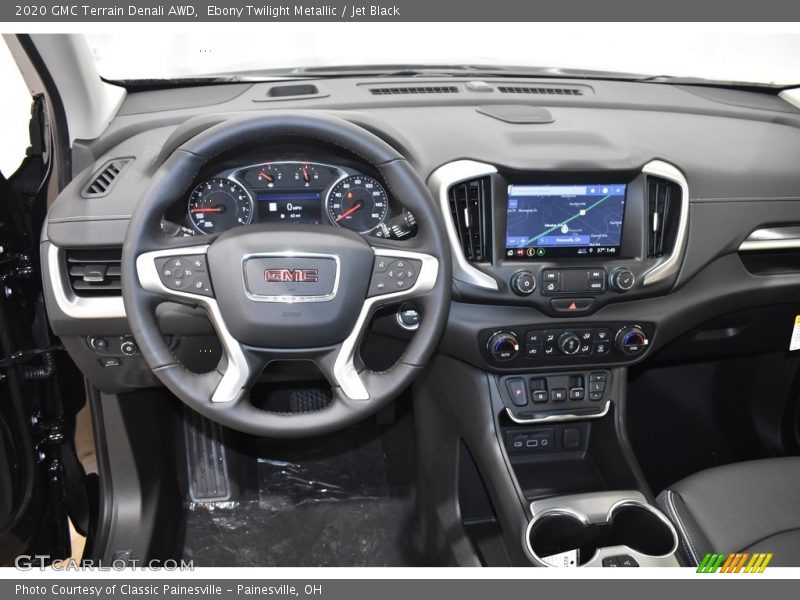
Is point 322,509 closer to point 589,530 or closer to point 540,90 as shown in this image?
point 589,530

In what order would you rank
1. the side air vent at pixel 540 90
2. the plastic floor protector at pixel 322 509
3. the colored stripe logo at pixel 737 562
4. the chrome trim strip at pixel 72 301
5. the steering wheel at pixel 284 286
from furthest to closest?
1. the plastic floor protector at pixel 322 509
2. the side air vent at pixel 540 90
3. the chrome trim strip at pixel 72 301
4. the colored stripe logo at pixel 737 562
5. the steering wheel at pixel 284 286

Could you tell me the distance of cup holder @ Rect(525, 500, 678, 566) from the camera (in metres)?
1.47

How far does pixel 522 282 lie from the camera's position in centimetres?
153

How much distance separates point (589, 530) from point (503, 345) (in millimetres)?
468

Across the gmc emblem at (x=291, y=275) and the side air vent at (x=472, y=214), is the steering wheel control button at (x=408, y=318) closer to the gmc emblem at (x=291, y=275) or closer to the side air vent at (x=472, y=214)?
the side air vent at (x=472, y=214)

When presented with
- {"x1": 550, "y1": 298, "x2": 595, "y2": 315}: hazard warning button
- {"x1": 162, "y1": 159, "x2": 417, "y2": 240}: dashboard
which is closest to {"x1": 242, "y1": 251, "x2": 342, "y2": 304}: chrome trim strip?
{"x1": 162, "y1": 159, "x2": 417, "y2": 240}: dashboard

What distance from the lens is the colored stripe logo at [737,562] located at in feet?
4.33

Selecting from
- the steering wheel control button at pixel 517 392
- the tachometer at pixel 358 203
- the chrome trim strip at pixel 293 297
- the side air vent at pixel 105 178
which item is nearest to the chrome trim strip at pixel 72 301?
the side air vent at pixel 105 178

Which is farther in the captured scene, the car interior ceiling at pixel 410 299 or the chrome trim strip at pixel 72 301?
the chrome trim strip at pixel 72 301

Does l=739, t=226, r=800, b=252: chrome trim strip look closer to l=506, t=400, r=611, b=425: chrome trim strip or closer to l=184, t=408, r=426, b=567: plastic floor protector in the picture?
l=506, t=400, r=611, b=425: chrome trim strip

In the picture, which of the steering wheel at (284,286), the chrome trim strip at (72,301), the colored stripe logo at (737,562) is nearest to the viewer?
the steering wheel at (284,286)

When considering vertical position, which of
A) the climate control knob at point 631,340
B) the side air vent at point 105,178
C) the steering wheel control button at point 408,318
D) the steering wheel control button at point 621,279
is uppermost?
the side air vent at point 105,178

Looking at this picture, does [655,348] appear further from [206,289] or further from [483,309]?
[206,289]

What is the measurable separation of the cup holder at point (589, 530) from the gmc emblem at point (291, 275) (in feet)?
2.55
